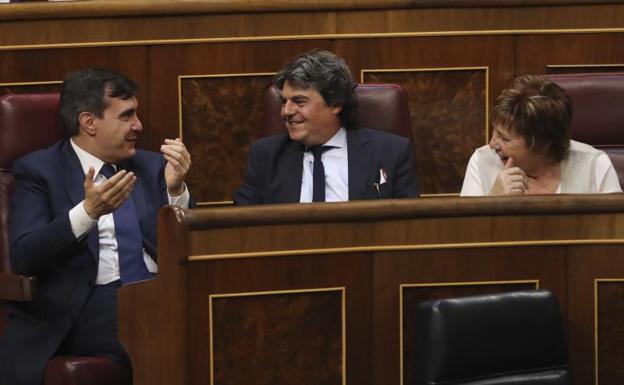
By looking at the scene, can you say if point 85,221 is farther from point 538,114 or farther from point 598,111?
point 598,111

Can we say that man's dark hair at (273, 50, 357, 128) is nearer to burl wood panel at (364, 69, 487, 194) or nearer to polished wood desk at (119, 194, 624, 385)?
burl wood panel at (364, 69, 487, 194)

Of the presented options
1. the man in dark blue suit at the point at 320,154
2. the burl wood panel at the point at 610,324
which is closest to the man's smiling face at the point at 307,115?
the man in dark blue suit at the point at 320,154

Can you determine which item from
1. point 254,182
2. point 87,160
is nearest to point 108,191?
point 87,160

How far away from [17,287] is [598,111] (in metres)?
0.81

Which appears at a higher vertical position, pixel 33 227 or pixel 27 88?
pixel 27 88

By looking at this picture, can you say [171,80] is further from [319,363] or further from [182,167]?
[319,363]

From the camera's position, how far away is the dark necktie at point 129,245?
1.67 metres

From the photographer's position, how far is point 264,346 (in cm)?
140

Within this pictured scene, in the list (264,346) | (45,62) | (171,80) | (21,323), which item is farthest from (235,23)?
(264,346)

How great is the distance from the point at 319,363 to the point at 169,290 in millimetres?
176

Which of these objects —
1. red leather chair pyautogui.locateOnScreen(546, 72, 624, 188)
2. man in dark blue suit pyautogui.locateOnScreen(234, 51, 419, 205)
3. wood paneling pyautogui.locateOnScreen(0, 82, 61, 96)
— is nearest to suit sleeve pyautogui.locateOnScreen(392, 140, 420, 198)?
man in dark blue suit pyautogui.locateOnScreen(234, 51, 419, 205)

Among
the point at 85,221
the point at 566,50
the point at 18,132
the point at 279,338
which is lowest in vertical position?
the point at 279,338

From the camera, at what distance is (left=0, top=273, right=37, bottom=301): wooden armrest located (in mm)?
1549

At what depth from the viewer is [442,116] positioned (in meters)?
1.99
